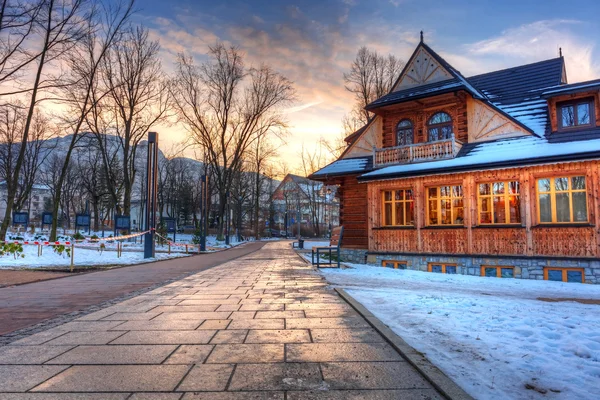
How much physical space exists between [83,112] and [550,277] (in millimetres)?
25869

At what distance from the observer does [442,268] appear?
15227 millimetres

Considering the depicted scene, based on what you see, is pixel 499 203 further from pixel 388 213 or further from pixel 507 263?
pixel 388 213

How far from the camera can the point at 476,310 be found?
245 inches

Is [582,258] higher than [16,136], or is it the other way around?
[16,136]

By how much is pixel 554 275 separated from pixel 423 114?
8.85m

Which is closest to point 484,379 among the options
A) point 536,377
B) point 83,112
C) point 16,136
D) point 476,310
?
point 536,377

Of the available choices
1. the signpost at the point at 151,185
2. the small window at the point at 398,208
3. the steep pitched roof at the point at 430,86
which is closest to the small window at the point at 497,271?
the small window at the point at 398,208

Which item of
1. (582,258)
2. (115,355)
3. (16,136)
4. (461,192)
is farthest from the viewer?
(16,136)

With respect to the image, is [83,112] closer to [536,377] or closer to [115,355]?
[115,355]

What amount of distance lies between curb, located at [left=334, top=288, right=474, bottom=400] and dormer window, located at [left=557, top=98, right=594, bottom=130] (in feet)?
45.6

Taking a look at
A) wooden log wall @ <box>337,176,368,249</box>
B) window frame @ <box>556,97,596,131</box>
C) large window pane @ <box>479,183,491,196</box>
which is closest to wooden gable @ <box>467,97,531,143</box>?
window frame @ <box>556,97,596,131</box>

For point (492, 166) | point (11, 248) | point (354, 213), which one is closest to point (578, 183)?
point (492, 166)

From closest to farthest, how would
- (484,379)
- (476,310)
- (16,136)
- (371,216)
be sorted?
1. (484,379)
2. (476,310)
3. (371,216)
4. (16,136)

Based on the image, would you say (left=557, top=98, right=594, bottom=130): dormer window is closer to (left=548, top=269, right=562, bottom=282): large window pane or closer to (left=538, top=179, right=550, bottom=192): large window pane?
(left=538, top=179, right=550, bottom=192): large window pane
